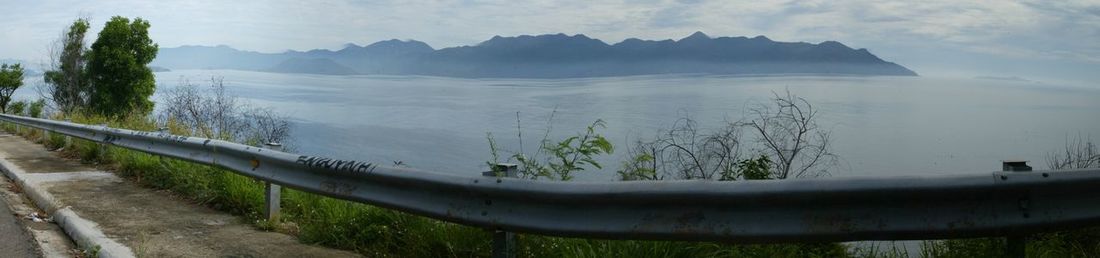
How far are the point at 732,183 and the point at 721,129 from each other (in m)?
9.85


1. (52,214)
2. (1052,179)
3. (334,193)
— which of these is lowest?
(52,214)

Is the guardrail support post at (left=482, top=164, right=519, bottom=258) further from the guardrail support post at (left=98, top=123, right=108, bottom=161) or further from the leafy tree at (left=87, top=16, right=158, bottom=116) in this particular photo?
the leafy tree at (left=87, top=16, right=158, bottom=116)

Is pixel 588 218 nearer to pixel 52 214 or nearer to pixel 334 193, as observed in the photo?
pixel 334 193

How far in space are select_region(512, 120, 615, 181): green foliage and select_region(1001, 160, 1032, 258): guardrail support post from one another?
2.58m

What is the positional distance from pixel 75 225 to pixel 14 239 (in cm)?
38

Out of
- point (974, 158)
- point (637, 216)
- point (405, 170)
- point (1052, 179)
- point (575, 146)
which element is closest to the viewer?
point (1052, 179)

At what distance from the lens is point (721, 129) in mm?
13047

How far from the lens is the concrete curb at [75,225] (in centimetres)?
529

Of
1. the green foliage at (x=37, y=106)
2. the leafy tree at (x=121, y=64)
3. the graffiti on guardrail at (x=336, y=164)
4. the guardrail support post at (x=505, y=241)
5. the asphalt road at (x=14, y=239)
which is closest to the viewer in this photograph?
the guardrail support post at (x=505, y=241)

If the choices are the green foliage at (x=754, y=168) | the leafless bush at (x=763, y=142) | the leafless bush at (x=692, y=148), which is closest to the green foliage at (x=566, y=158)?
the green foliage at (x=754, y=168)

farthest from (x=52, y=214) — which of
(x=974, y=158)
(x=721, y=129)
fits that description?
(x=974, y=158)

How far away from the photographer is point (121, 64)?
201 ft

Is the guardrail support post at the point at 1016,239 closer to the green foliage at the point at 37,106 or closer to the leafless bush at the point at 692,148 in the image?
the leafless bush at the point at 692,148

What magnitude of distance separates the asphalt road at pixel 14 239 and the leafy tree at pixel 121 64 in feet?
198
